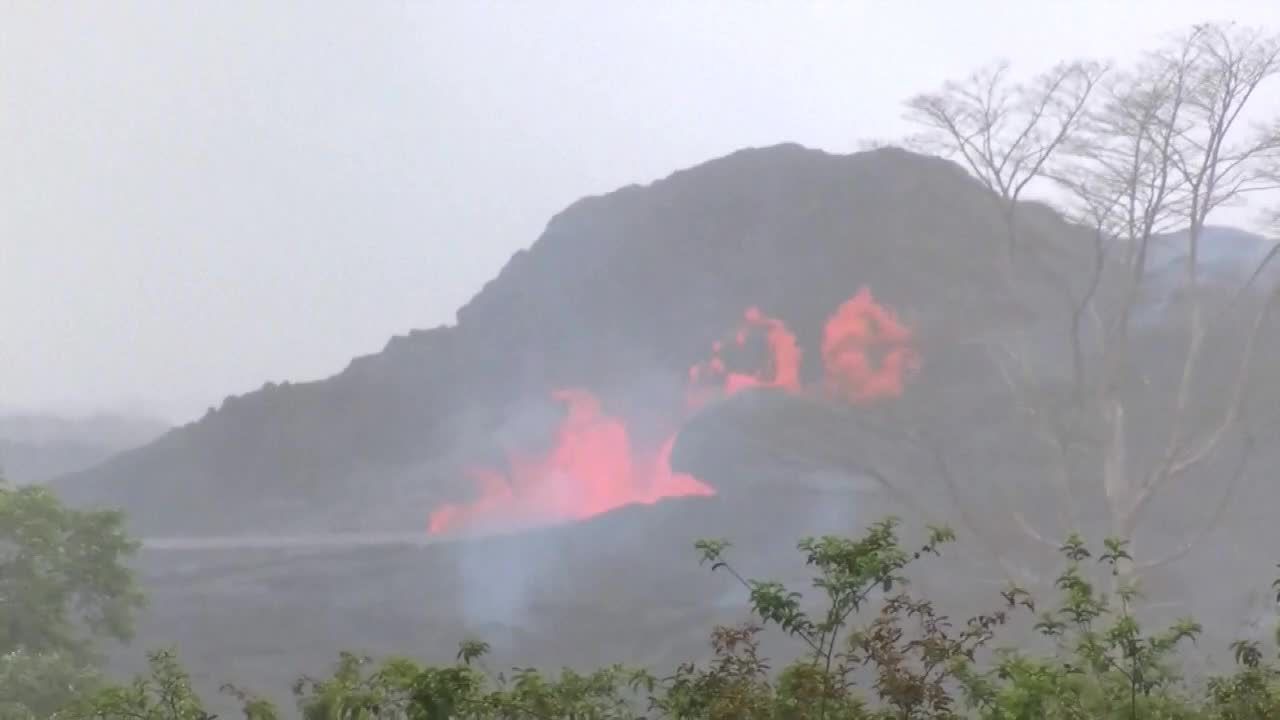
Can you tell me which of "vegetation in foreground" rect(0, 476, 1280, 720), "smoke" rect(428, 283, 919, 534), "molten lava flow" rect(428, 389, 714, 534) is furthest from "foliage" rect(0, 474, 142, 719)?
"molten lava flow" rect(428, 389, 714, 534)

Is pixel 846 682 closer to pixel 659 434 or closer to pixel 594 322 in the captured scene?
pixel 659 434

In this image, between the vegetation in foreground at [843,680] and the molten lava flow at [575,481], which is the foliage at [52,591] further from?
the molten lava flow at [575,481]

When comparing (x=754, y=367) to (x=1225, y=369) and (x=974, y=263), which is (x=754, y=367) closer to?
(x=974, y=263)

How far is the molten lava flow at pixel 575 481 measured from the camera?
37969 millimetres

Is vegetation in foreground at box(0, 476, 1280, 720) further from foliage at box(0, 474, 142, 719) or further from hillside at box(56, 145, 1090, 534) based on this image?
hillside at box(56, 145, 1090, 534)

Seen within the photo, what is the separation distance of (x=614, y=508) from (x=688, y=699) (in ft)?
97.1

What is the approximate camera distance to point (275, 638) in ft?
94.5

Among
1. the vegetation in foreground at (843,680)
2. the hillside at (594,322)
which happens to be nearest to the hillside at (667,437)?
the hillside at (594,322)

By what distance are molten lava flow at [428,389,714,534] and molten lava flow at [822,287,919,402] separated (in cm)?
642

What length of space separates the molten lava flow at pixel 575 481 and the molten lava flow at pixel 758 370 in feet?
11.5

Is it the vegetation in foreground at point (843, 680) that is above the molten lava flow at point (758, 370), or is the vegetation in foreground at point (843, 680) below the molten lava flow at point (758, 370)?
below

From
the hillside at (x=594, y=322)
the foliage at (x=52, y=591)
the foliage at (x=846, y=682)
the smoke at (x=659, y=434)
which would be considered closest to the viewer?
the foliage at (x=846, y=682)

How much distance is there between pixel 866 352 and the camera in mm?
39375

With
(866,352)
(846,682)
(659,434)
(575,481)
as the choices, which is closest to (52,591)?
(846,682)
